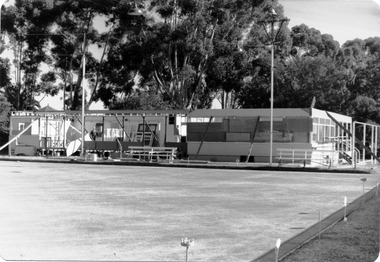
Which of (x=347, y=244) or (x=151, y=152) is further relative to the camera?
(x=151, y=152)

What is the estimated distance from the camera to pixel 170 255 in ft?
20.5

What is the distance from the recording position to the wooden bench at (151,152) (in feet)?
89.8

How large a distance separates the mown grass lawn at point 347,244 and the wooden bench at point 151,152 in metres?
19.1

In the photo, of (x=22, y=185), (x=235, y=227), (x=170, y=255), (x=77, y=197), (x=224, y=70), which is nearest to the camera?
(x=170, y=255)

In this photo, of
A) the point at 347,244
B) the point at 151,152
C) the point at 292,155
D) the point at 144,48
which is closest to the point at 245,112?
the point at 292,155

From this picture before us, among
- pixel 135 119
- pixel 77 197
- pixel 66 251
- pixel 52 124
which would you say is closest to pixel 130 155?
pixel 135 119

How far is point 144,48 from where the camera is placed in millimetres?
9406

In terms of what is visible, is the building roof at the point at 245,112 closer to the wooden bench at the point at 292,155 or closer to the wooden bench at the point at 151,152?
the wooden bench at the point at 292,155

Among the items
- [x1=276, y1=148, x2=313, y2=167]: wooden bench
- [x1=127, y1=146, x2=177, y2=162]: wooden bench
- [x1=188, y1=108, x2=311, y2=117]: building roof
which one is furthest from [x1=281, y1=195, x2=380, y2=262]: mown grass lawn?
[x1=127, y1=146, x2=177, y2=162]: wooden bench

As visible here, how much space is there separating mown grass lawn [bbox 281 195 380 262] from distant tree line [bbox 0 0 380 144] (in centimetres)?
200

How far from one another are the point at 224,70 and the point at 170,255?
479 centimetres

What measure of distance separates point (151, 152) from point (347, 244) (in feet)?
68.7

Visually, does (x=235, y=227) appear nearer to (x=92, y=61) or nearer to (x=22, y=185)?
(x=92, y=61)

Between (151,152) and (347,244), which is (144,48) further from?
(151,152)
